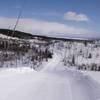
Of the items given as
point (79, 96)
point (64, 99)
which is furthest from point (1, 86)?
point (79, 96)

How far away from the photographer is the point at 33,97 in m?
6.29

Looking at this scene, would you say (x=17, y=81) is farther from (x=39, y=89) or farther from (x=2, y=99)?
(x=2, y=99)

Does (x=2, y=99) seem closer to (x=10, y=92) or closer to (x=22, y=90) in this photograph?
(x=10, y=92)

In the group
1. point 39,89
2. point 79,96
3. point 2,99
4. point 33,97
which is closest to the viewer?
point 2,99

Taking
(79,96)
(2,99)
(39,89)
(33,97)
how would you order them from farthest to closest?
(39,89), (79,96), (33,97), (2,99)

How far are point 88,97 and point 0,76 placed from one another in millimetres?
2820

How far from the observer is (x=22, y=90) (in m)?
6.88

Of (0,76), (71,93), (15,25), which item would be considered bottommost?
(71,93)

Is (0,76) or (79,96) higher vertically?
(0,76)

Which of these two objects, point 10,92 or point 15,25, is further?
point 15,25

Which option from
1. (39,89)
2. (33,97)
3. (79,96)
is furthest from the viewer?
(39,89)

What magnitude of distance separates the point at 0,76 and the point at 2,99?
1480 millimetres

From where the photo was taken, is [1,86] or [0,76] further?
[0,76]

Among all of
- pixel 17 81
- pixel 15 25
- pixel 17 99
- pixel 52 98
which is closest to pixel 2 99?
pixel 17 99
